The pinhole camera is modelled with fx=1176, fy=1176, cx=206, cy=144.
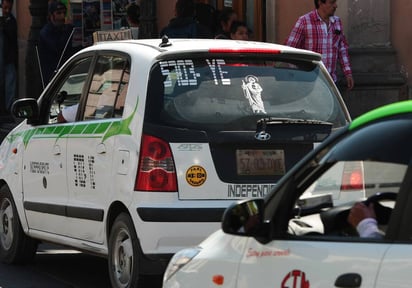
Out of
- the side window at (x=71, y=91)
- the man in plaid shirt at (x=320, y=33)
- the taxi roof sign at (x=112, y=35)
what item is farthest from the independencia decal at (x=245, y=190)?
the taxi roof sign at (x=112, y=35)

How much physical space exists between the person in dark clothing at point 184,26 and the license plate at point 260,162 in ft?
22.2

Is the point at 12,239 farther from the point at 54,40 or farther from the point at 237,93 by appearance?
the point at 54,40

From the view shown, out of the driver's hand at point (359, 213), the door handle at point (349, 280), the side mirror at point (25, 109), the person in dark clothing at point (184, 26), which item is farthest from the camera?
the person in dark clothing at point (184, 26)

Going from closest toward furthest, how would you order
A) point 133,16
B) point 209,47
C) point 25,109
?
point 209,47, point 25,109, point 133,16

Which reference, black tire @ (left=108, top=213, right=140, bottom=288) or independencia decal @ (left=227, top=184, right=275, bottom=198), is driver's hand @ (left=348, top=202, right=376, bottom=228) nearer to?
independencia decal @ (left=227, top=184, right=275, bottom=198)

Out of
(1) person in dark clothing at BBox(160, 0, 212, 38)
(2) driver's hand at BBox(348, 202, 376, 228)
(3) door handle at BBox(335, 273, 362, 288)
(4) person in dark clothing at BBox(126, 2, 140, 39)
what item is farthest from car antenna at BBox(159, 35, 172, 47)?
(4) person in dark clothing at BBox(126, 2, 140, 39)

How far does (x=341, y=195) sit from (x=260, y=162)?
8.93 feet

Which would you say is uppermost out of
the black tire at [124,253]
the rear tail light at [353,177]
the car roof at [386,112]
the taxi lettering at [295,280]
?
the car roof at [386,112]

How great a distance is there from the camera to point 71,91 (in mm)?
8844

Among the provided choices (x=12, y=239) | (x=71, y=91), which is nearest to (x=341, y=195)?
(x=71, y=91)

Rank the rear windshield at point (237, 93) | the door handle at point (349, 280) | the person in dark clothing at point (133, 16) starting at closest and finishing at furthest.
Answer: the door handle at point (349, 280)
the rear windshield at point (237, 93)
the person in dark clothing at point (133, 16)

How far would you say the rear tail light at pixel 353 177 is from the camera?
14.7 feet

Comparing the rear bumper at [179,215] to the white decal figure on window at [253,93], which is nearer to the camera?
the rear bumper at [179,215]

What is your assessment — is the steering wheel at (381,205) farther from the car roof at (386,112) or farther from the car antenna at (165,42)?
the car antenna at (165,42)
